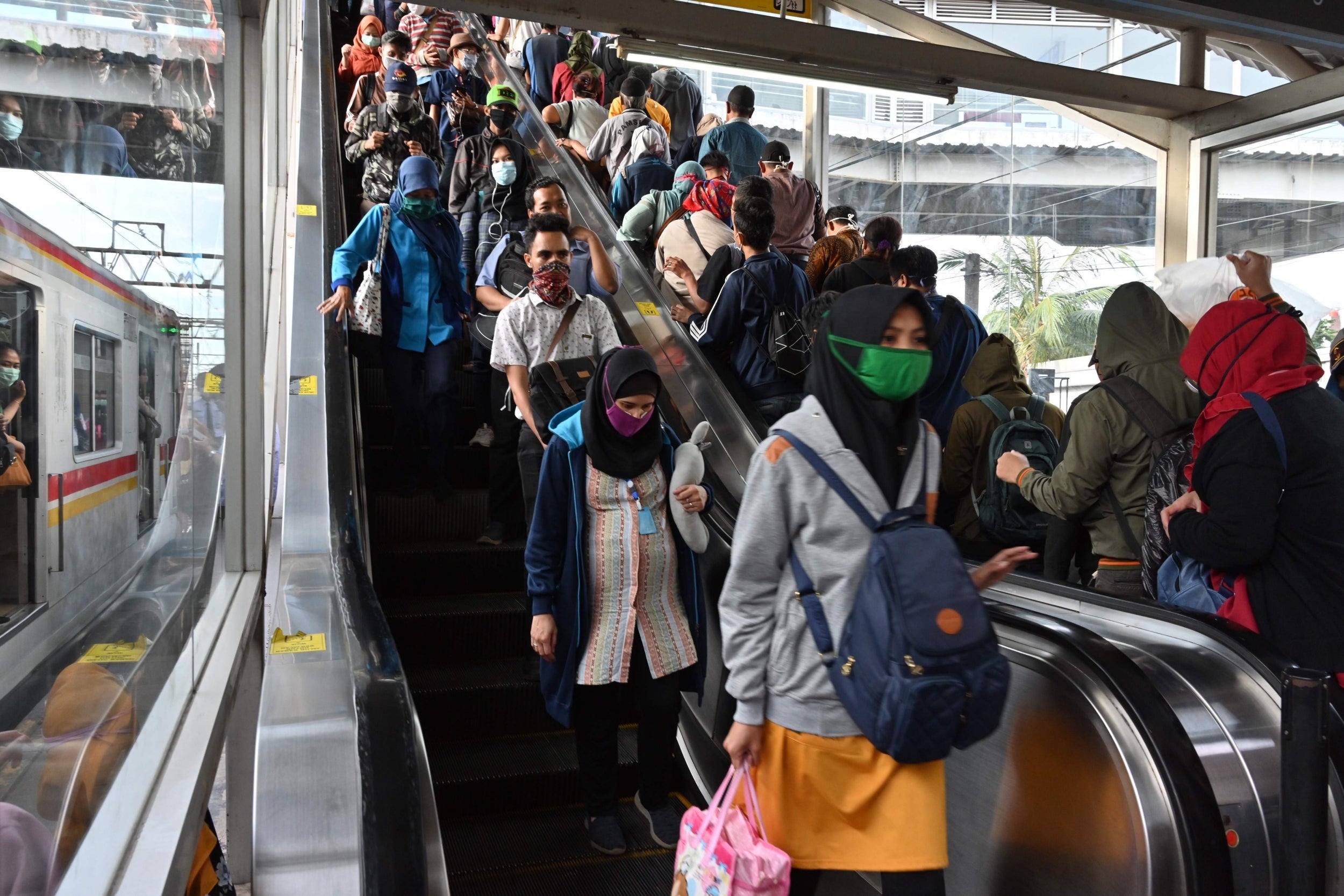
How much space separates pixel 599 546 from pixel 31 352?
2.47 metres

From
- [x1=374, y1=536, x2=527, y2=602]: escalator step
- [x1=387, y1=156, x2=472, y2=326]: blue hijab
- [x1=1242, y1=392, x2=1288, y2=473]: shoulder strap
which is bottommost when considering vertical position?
[x1=374, y1=536, x2=527, y2=602]: escalator step

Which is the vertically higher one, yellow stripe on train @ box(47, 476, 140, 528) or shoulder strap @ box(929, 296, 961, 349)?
shoulder strap @ box(929, 296, 961, 349)

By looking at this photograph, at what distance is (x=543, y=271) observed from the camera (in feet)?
14.5

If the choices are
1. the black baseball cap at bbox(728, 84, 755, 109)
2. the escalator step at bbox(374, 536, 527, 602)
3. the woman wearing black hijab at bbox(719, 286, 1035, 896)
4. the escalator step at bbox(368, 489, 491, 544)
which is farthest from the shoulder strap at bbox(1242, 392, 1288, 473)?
the black baseball cap at bbox(728, 84, 755, 109)

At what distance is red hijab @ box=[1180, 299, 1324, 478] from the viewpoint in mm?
2615

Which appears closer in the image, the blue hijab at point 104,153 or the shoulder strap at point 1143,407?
the blue hijab at point 104,153

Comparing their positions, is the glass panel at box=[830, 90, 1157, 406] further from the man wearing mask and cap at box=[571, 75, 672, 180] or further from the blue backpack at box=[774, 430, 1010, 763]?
the blue backpack at box=[774, 430, 1010, 763]

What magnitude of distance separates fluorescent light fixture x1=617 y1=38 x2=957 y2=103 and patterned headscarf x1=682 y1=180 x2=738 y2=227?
2.28 feet

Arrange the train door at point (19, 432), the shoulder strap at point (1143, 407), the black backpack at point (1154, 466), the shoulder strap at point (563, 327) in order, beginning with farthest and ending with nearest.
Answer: the shoulder strap at point (563, 327)
the shoulder strap at point (1143, 407)
the black backpack at point (1154, 466)
the train door at point (19, 432)

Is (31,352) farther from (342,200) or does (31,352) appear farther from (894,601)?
(342,200)

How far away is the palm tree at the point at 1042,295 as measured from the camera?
9148 mm

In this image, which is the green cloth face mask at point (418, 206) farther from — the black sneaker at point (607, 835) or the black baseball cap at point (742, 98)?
the black baseball cap at point (742, 98)

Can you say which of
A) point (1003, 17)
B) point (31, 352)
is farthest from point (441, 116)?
point (31, 352)

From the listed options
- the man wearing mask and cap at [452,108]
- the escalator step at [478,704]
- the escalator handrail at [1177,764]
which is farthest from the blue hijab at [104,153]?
the man wearing mask and cap at [452,108]
